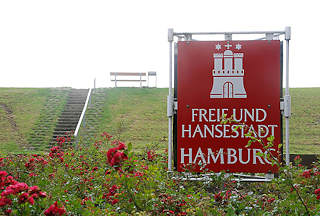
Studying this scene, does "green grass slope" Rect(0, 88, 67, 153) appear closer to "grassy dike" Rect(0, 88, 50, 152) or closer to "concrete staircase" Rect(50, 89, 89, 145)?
"grassy dike" Rect(0, 88, 50, 152)

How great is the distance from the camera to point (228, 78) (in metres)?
6.29

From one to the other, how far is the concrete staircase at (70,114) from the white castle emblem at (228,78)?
9.76 metres

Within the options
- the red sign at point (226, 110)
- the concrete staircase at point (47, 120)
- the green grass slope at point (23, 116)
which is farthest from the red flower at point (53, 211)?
the concrete staircase at point (47, 120)

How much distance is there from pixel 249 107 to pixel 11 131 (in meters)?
13.7

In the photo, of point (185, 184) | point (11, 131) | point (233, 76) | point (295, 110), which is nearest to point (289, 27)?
point (233, 76)

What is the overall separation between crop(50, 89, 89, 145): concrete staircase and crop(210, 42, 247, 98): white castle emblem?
9762mm

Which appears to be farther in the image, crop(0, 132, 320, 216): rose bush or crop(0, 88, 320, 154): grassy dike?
crop(0, 88, 320, 154): grassy dike

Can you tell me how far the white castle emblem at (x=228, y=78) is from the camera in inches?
249

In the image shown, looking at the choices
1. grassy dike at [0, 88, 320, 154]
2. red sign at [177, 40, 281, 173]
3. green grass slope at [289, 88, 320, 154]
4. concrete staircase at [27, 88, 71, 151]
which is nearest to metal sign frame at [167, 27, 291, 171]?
red sign at [177, 40, 281, 173]

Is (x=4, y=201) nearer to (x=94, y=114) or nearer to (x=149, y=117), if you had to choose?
(x=149, y=117)

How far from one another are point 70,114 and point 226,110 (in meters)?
14.0

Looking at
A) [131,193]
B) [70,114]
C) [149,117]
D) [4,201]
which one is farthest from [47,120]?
[4,201]

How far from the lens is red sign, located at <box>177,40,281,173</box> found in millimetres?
6324

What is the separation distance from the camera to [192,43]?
6.53 metres
